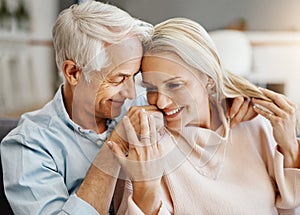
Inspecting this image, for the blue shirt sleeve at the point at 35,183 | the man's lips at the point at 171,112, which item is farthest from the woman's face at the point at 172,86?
the blue shirt sleeve at the point at 35,183

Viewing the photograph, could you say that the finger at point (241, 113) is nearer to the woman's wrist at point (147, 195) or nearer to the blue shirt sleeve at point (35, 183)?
the woman's wrist at point (147, 195)

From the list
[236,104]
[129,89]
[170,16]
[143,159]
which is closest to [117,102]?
[129,89]

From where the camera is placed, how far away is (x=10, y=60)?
13.3 ft

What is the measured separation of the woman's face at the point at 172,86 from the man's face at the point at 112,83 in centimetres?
3

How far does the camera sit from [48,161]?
989mm

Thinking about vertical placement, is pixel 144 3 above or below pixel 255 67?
above

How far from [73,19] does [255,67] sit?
10.3 ft

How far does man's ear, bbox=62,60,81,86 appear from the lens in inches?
38.3

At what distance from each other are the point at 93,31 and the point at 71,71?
0.11 meters

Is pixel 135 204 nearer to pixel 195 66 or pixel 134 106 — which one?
pixel 134 106

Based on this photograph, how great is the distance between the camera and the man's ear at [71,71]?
0.97 m

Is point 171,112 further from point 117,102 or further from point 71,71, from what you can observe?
point 71,71

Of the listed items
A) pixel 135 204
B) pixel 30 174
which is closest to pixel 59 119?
pixel 30 174

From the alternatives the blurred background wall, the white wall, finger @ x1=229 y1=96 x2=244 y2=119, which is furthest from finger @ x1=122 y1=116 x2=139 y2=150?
the white wall
